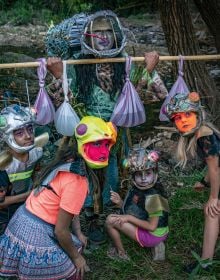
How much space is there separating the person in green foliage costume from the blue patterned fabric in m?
0.70

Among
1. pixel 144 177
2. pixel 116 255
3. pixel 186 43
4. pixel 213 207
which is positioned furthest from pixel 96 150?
pixel 186 43

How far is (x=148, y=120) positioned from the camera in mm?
6562

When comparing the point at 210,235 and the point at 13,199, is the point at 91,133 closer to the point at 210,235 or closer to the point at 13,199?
the point at 13,199

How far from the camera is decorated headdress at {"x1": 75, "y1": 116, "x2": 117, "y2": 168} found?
302 centimetres

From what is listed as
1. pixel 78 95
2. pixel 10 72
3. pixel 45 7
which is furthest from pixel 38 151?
pixel 45 7

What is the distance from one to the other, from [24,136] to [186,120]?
1.03m

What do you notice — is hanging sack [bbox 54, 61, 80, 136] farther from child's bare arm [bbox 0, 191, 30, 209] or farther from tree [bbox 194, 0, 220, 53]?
tree [bbox 194, 0, 220, 53]

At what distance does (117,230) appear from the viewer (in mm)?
3666

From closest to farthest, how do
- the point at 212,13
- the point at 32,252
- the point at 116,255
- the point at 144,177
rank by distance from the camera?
the point at 32,252 < the point at 144,177 < the point at 116,255 < the point at 212,13

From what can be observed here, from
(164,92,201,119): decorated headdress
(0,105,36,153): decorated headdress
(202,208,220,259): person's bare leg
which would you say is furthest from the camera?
(202,208,220,259): person's bare leg

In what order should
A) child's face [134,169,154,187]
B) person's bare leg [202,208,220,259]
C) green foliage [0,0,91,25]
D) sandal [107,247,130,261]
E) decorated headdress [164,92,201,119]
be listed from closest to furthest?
decorated headdress [164,92,201,119], person's bare leg [202,208,220,259], child's face [134,169,154,187], sandal [107,247,130,261], green foliage [0,0,91,25]

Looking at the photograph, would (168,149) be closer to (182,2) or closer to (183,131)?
(182,2)

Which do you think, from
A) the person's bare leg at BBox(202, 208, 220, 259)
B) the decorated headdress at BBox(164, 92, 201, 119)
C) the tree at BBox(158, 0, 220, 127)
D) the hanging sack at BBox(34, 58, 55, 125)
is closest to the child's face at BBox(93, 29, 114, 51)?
the hanging sack at BBox(34, 58, 55, 125)

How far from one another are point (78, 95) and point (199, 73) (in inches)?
89.6
